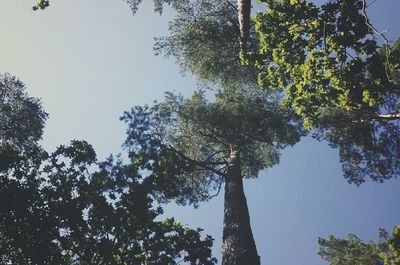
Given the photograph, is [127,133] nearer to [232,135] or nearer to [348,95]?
[232,135]

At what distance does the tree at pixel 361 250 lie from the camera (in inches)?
604

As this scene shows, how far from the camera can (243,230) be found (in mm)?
11023

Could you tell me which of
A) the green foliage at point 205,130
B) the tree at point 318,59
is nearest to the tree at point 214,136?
the green foliage at point 205,130

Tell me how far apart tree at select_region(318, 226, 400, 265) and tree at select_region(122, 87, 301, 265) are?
18.6 ft

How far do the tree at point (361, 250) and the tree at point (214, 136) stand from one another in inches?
223

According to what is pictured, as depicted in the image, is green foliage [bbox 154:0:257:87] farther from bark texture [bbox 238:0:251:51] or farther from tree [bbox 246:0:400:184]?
tree [bbox 246:0:400:184]

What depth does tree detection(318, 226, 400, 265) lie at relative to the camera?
1534cm

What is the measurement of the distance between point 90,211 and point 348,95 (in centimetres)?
728

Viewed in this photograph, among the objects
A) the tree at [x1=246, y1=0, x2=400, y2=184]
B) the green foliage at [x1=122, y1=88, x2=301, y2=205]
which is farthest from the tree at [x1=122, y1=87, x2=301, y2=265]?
the tree at [x1=246, y1=0, x2=400, y2=184]

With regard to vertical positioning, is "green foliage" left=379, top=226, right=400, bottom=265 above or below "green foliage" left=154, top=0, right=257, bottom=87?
below

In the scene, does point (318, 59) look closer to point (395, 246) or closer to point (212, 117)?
point (212, 117)

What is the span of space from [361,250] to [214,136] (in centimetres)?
918

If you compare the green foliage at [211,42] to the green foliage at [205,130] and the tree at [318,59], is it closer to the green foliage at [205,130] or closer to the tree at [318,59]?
the green foliage at [205,130]

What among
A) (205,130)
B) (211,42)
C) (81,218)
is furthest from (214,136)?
(81,218)
